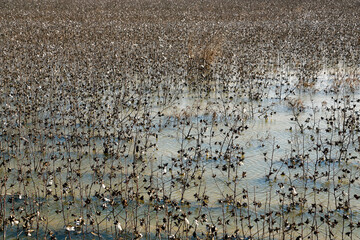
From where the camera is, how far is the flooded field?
564cm

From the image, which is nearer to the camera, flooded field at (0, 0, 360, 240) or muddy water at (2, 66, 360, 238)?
flooded field at (0, 0, 360, 240)

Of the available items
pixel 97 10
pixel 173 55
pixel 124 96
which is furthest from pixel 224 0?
pixel 124 96

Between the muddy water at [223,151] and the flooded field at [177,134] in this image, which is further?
the muddy water at [223,151]

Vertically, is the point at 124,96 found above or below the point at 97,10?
below

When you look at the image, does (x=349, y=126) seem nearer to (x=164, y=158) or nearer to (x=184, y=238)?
(x=164, y=158)

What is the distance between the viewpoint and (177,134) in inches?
352

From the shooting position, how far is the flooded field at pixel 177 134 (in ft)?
18.5

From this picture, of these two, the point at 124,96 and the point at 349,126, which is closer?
the point at 349,126

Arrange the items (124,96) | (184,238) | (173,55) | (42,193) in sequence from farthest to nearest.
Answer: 1. (173,55)
2. (124,96)
3. (42,193)
4. (184,238)

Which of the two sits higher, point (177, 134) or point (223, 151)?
point (177, 134)

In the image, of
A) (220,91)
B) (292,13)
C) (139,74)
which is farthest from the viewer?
(292,13)

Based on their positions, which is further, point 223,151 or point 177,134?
point 177,134

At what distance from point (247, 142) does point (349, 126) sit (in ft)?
7.26

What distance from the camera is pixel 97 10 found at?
31703mm
